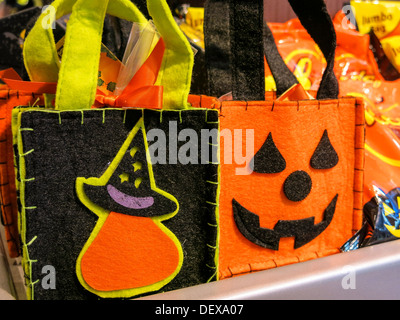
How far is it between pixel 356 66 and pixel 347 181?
0.37 meters

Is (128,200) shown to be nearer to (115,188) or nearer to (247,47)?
(115,188)

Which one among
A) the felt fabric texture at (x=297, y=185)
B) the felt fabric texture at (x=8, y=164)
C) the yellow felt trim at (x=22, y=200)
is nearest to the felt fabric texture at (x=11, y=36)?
the felt fabric texture at (x=8, y=164)

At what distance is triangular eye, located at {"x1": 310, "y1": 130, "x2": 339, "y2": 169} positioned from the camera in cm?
39

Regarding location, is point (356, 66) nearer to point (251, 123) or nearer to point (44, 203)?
point (251, 123)

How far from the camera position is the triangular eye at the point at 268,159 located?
36 centimetres

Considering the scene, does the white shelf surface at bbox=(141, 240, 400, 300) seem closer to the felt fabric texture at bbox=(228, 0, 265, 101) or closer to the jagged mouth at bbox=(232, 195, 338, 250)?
the jagged mouth at bbox=(232, 195, 338, 250)

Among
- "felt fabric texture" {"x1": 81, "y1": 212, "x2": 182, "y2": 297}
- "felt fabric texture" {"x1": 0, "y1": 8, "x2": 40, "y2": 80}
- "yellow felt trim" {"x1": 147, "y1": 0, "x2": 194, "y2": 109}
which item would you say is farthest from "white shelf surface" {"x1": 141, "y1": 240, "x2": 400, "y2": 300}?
"felt fabric texture" {"x1": 0, "y1": 8, "x2": 40, "y2": 80}

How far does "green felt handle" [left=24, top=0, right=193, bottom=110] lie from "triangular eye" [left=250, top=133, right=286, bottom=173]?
99 millimetres

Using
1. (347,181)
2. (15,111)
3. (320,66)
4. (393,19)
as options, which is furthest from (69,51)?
(393,19)

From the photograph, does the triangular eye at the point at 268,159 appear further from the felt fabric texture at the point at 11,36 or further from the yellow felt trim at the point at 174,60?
the felt fabric texture at the point at 11,36

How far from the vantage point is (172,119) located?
0.31 metres

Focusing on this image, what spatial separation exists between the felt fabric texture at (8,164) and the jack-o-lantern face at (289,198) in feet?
0.76

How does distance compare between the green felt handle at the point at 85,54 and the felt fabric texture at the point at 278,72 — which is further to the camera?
the felt fabric texture at the point at 278,72
